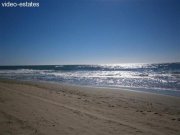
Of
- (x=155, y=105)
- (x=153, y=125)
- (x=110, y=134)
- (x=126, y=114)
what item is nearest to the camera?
(x=110, y=134)

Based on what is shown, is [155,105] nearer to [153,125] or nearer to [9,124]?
[153,125]

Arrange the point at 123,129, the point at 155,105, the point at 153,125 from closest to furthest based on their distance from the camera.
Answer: the point at 123,129
the point at 153,125
the point at 155,105

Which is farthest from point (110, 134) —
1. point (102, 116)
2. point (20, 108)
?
point (20, 108)

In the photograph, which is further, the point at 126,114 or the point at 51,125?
the point at 126,114

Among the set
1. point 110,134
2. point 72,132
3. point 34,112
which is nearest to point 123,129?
point 110,134

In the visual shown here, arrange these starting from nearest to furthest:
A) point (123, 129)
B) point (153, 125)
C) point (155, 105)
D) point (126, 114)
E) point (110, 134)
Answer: point (110, 134), point (123, 129), point (153, 125), point (126, 114), point (155, 105)

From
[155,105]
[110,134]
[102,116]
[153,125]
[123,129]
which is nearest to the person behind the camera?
[110,134]

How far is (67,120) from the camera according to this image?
519 centimetres

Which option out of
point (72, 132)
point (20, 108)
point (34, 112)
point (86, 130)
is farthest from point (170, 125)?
point (20, 108)

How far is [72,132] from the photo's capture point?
14.3 feet

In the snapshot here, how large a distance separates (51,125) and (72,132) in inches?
28.5

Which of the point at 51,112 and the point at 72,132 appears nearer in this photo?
the point at 72,132

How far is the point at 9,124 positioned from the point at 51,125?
3.62 feet

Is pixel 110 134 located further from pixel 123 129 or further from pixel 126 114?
pixel 126 114
